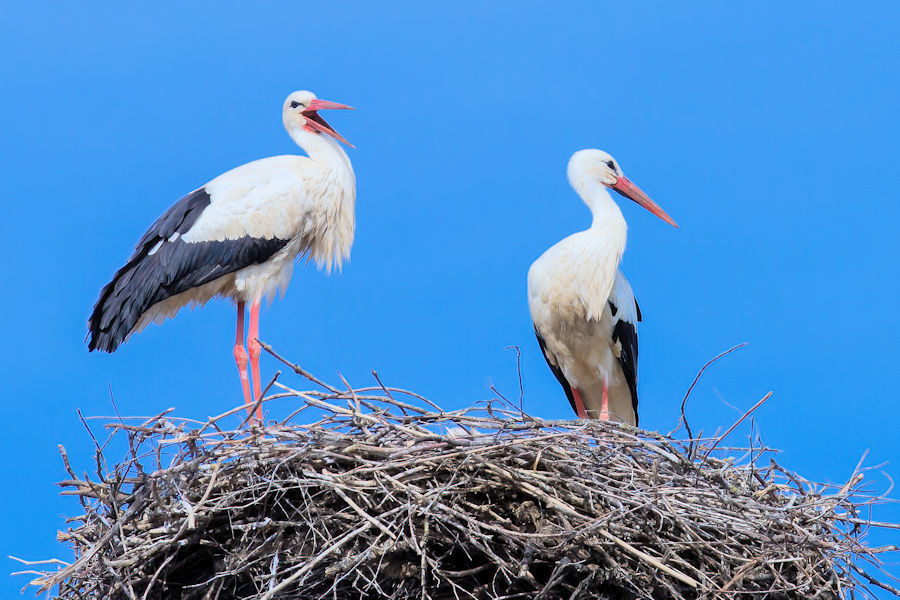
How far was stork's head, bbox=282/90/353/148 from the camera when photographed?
6.88 metres

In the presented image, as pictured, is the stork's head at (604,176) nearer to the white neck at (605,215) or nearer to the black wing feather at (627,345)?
the white neck at (605,215)

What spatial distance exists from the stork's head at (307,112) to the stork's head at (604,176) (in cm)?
120

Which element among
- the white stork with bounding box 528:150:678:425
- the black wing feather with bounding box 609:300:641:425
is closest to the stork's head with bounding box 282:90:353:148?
the white stork with bounding box 528:150:678:425

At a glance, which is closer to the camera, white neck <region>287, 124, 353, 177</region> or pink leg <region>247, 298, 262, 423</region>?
pink leg <region>247, 298, 262, 423</region>

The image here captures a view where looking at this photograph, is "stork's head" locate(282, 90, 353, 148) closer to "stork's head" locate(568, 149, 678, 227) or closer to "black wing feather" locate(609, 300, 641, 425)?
"stork's head" locate(568, 149, 678, 227)

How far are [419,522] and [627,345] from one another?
112 inches

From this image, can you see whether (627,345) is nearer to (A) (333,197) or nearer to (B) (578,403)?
(B) (578,403)

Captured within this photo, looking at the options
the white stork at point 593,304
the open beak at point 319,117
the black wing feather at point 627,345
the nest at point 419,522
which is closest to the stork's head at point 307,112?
the open beak at point 319,117

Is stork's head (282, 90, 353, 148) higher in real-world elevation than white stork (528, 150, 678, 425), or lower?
higher

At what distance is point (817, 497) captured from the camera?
482 centimetres

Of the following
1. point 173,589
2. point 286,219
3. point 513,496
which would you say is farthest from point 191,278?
point 513,496

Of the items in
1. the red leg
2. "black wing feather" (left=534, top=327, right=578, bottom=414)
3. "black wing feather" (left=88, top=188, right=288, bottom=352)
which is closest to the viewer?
"black wing feather" (left=88, top=188, right=288, bottom=352)

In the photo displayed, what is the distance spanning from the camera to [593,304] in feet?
21.5

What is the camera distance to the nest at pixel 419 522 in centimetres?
416
